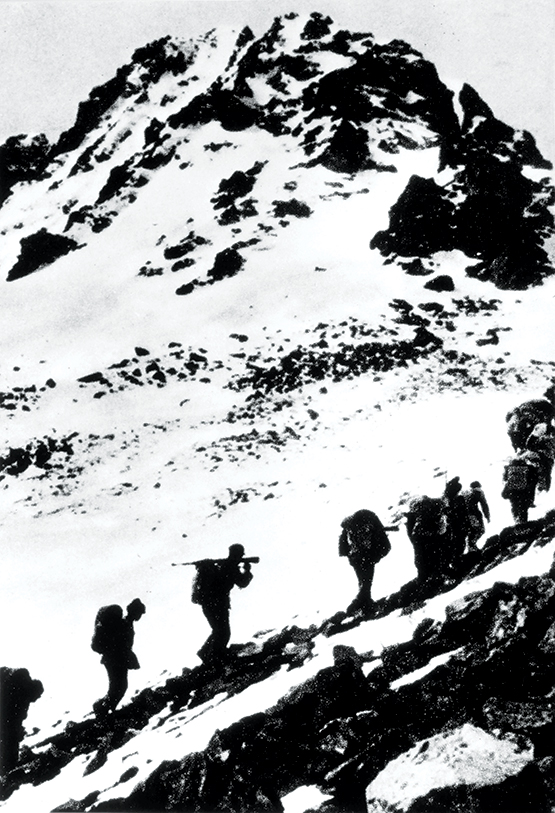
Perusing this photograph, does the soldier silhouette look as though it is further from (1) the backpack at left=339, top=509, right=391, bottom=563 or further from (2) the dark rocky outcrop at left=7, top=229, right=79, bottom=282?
(2) the dark rocky outcrop at left=7, top=229, right=79, bottom=282

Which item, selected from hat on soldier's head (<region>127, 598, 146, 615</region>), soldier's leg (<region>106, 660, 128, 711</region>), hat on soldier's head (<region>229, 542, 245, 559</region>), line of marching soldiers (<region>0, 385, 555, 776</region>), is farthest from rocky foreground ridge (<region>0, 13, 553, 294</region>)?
soldier's leg (<region>106, 660, 128, 711</region>)

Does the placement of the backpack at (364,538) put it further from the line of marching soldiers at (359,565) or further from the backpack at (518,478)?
the backpack at (518,478)

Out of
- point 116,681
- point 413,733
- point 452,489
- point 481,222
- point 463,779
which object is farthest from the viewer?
point 481,222

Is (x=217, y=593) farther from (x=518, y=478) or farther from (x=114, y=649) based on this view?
(x=518, y=478)

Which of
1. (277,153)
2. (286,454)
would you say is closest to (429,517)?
(286,454)

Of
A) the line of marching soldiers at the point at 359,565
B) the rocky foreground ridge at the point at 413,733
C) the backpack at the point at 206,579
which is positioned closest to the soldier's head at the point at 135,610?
the line of marching soldiers at the point at 359,565
